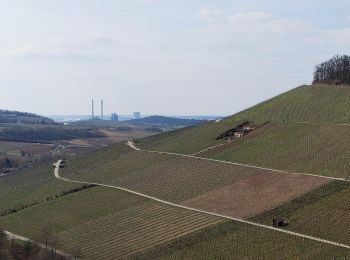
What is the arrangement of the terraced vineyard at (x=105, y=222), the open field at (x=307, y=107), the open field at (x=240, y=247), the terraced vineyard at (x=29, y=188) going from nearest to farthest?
A: the open field at (x=240, y=247)
the terraced vineyard at (x=105, y=222)
the terraced vineyard at (x=29, y=188)
the open field at (x=307, y=107)

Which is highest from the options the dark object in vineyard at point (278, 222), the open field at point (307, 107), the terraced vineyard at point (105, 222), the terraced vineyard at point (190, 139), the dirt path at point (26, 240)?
the open field at point (307, 107)

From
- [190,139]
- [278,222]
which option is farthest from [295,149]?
[278,222]

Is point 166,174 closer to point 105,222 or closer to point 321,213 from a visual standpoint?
point 105,222

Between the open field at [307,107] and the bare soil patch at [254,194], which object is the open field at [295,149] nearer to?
the bare soil patch at [254,194]

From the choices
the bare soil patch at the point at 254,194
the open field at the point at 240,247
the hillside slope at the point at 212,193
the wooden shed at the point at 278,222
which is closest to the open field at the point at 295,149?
the hillside slope at the point at 212,193

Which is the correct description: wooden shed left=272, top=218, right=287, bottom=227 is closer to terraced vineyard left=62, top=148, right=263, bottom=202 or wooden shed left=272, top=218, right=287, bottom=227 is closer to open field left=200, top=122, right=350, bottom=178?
open field left=200, top=122, right=350, bottom=178

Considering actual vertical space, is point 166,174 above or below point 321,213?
above

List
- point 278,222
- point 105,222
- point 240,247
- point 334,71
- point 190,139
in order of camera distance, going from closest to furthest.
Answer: point 240,247, point 278,222, point 105,222, point 190,139, point 334,71

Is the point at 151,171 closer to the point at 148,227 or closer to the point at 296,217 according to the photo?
the point at 148,227
